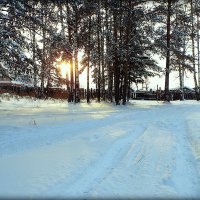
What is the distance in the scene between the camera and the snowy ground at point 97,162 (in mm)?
5391

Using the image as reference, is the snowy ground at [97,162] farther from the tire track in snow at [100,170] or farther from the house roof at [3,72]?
the house roof at [3,72]

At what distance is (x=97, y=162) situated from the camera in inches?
273

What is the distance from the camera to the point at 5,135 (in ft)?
31.7

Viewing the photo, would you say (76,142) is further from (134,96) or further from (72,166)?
(134,96)

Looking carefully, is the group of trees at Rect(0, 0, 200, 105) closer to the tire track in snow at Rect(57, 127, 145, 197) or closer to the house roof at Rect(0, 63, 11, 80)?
the house roof at Rect(0, 63, 11, 80)

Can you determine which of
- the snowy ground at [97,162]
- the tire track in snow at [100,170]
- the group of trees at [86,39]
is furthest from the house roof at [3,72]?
the tire track in snow at [100,170]

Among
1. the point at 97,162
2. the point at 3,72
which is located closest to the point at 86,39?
the point at 3,72

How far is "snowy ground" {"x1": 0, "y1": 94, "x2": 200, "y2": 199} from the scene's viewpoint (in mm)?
5391

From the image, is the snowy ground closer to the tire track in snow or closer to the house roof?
the tire track in snow

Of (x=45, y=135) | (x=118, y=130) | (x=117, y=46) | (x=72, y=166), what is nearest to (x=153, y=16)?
(x=117, y=46)

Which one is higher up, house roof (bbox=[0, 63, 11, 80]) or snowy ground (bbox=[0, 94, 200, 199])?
house roof (bbox=[0, 63, 11, 80])

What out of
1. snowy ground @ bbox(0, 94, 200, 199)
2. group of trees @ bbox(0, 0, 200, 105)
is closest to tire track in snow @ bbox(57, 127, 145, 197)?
snowy ground @ bbox(0, 94, 200, 199)

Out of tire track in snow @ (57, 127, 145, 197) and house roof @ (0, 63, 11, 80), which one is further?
house roof @ (0, 63, 11, 80)

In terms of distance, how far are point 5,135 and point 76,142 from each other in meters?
1.84
